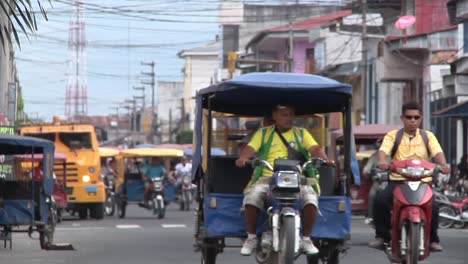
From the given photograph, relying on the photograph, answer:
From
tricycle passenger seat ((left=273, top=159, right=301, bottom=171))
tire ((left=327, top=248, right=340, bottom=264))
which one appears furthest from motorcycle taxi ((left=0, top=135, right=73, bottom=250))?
tricycle passenger seat ((left=273, top=159, right=301, bottom=171))

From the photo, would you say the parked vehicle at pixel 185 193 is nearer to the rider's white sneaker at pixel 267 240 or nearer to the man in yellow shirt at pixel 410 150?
the man in yellow shirt at pixel 410 150

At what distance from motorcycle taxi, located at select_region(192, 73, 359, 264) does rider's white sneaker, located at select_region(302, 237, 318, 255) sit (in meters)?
0.26

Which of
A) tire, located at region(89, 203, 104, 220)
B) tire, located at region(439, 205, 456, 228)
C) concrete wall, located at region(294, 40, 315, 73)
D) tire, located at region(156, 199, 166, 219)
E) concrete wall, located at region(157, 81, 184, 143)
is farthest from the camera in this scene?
concrete wall, located at region(157, 81, 184, 143)

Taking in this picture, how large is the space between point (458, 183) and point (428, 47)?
1148 centimetres

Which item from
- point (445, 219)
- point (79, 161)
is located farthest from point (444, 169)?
point (79, 161)

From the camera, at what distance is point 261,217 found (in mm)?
13867

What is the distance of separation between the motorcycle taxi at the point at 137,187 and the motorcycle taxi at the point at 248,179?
19.6m

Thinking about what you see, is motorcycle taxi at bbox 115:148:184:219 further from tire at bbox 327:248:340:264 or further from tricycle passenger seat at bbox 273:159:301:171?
tricycle passenger seat at bbox 273:159:301:171

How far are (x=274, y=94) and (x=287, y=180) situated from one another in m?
2.77

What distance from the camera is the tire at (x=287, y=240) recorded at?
42.5ft

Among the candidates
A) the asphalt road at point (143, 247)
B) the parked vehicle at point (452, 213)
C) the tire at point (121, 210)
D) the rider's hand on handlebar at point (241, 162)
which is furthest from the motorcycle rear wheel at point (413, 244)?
the tire at point (121, 210)

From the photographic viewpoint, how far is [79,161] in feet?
118

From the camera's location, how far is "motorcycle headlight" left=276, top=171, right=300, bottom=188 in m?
13.3

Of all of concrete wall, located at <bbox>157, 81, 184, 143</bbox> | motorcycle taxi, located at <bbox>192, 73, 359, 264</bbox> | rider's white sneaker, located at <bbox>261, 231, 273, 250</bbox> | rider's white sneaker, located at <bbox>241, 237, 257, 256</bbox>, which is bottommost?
rider's white sneaker, located at <bbox>241, 237, 257, 256</bbox>
